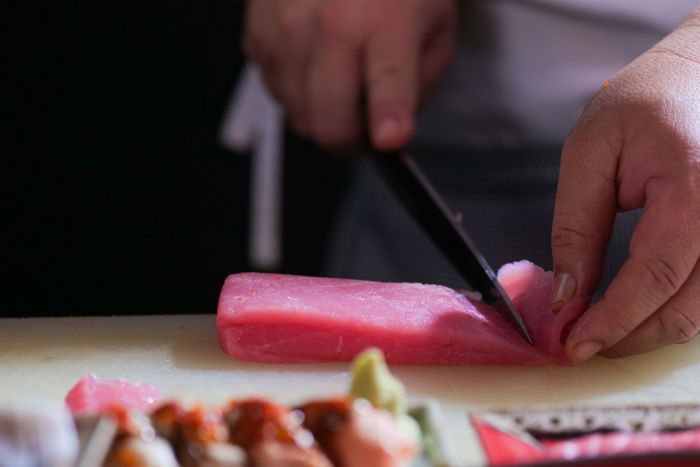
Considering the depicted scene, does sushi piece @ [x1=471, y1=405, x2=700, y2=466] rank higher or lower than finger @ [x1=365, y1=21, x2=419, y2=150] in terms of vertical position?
lower

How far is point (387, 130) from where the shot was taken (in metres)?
1.96

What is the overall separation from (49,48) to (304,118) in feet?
3.82

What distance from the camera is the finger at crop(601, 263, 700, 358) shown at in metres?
1.35

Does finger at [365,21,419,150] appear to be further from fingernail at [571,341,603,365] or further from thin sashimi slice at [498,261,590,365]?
fingernail at [571,341,603,365]

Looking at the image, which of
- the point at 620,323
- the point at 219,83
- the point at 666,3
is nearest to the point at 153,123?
the point at 219,83

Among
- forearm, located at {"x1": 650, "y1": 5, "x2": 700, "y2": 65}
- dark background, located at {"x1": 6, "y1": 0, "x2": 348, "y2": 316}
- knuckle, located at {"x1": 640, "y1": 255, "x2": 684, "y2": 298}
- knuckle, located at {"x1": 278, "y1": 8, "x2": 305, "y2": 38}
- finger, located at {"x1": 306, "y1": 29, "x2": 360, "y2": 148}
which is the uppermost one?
forearm, located at {"x1": 650, "y1": 5, "x2": 700, "y2": 65}

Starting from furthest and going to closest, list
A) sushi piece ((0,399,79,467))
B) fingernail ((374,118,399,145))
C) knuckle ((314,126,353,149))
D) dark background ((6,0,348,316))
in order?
dark background ((6,0,348,316)) → knuckle ((314,126,353,149)) → fingernail ((374,118,399,145)) → sushi piece ((0,399,79,467))

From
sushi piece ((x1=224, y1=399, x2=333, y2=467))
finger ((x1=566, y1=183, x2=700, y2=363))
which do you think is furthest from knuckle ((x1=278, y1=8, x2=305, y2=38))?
sushi piece ((x1=224, y1=399, x2=333, y2=467))

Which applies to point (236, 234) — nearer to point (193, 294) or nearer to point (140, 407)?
point (193, 294)

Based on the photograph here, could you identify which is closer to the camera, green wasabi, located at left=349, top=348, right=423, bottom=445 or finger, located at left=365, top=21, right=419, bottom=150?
green wasabi, located at left=349, top=348, right=423, bottom=445

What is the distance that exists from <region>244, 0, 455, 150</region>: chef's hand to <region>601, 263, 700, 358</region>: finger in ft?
2.57

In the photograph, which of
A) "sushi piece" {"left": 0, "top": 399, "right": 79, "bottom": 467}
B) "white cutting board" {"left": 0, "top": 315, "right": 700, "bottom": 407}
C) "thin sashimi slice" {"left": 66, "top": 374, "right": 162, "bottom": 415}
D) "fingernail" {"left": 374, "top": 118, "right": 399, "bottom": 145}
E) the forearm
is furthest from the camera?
"fingernail" {"left": 374, "top": 118, "right": 399, "bottom": 145}

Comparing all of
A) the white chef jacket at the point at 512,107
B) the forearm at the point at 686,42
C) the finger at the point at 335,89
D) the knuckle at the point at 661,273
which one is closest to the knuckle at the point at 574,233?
the knuckle at the point at 661,273

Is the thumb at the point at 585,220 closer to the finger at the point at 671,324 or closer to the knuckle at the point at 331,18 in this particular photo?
the finger at the point at 671,324
